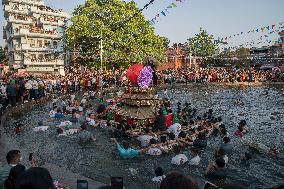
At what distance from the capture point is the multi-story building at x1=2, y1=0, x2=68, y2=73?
6612 cm

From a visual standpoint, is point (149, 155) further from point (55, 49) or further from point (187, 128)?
point (55, 49)

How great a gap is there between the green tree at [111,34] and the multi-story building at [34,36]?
14.1 meters

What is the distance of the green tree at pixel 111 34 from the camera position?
165 feet

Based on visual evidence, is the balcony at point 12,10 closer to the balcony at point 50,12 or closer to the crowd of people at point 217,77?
the balcony at point 50,12

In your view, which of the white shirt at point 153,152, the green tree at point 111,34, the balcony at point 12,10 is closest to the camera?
the white shirt at point 153,152

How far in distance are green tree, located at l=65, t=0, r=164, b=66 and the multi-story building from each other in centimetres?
1406

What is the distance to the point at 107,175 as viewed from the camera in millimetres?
11750

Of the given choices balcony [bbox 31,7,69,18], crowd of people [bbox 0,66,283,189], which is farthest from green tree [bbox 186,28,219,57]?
crowd of people [bbox 0,66,283,189]

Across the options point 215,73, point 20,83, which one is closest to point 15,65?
point 215,73

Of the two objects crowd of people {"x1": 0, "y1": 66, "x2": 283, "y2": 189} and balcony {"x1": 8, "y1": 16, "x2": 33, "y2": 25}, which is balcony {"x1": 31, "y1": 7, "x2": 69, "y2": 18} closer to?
balcony {"x1": 8, "y1": 16, "x2": 33, "y2": 25}

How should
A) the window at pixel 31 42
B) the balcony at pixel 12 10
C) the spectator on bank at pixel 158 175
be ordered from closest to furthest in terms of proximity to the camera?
1. the spectator on bank at pixel 158 175
2. the window at pixel 31 42
3. the balcony at pixel 12 10

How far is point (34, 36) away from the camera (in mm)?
67062

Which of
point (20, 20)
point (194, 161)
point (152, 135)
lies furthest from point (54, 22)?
point (194, 161)

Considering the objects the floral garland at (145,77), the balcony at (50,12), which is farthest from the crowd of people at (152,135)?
the balcony at (50,12)
